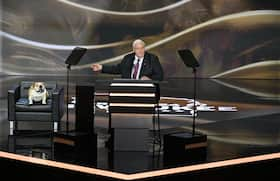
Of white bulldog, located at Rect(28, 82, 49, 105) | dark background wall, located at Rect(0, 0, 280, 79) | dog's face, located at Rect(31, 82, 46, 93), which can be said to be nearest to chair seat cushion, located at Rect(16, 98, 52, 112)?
white bulldog, located at Rect(28, 82, 49, 105)

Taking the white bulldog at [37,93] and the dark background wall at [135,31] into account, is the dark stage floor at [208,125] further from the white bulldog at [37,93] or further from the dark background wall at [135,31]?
the dark background wall at [135,31]

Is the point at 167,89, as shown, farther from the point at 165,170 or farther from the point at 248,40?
the point at 165,170

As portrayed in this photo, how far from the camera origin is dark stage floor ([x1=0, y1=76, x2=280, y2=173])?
5559mm

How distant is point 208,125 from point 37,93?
255 centimetres

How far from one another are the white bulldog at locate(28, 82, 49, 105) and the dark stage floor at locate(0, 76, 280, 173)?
49 centimetres

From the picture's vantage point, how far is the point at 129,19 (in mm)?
15195

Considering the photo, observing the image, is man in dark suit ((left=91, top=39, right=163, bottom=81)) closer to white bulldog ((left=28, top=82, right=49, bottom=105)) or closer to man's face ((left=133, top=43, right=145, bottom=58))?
man's face ((left=133, top=43, right=145, bottom=58))

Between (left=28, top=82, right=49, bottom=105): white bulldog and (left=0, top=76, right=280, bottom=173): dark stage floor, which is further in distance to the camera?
(left=28, top=82, right=49, bottom=105): white bulldog

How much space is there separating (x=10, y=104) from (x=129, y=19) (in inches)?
342

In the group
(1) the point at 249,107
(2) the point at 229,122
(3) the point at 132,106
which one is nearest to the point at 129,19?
(1) the point at 249,107

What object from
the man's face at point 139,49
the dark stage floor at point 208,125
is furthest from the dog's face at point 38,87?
the man's face at point 139,49

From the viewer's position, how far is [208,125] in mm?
7664

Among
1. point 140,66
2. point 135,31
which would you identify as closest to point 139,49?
point 140,66

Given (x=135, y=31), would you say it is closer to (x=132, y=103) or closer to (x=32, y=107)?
(x=32, y=107)
